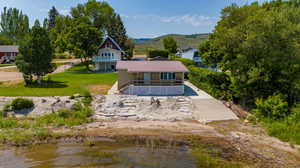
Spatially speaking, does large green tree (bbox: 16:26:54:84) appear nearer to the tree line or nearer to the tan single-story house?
the tree line

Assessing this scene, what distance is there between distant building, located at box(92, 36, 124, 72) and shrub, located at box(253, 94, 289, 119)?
31.7m

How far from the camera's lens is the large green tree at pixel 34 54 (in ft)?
84.9

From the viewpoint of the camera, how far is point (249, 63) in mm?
19797

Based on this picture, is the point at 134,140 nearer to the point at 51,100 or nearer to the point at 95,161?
the point at 95,161

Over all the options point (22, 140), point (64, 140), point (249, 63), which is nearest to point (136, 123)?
point (64, 140)

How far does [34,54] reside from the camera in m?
25.9

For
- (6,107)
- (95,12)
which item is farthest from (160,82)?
(95,12)

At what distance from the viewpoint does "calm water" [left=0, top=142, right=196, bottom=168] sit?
37.7 ft

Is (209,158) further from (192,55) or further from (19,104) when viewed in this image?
(192,55)

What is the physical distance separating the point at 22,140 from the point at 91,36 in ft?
100.0

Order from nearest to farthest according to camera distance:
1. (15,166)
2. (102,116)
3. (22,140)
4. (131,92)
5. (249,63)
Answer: (15,166), (22,140), (102,116), (249,63), (131,92)

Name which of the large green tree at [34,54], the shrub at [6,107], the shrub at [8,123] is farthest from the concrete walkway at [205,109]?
the large green tree at [34,54]

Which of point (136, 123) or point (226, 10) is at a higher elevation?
point (226, 10)

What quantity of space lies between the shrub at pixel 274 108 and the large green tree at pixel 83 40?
3220cm
